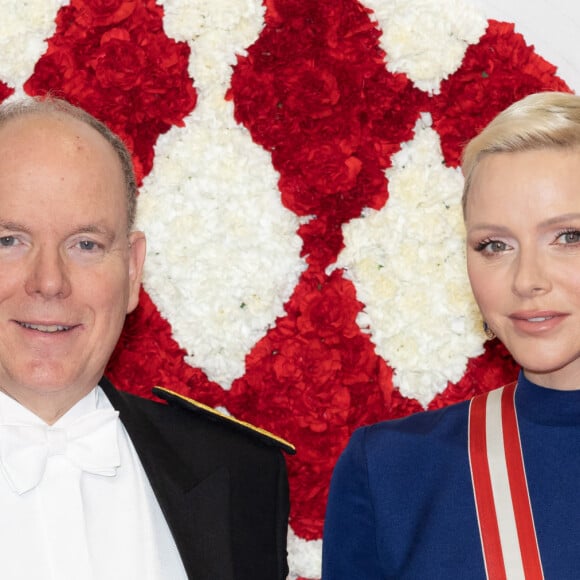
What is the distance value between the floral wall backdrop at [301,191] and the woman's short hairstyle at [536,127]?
83 cm

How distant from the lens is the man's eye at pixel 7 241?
173 centimetres

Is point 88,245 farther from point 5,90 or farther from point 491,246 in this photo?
point 5,90

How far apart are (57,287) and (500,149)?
800mm

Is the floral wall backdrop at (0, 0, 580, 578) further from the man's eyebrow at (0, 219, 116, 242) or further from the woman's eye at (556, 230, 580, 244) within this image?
the woman's eye at (556, 230, 580, 244)

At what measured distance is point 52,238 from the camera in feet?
5.66

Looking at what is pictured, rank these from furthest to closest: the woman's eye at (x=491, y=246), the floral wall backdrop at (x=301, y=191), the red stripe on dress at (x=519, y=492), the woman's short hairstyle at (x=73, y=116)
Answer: the floral wall backdrop at (x=301, y=191) → the woman's short hairstyle at (x=73, y=116) → the woman's eye at (x=491, y=246) → the red stripe on dress at (x=519, y=492)

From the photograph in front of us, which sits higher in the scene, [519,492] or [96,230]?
[96,230]

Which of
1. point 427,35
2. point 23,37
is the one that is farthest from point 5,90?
point 427,35

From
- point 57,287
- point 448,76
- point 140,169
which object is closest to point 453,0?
point 448,76

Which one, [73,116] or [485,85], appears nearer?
[73,116]

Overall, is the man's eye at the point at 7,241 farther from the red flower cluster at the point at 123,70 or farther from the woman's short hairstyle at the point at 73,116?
the red flower cluster at the point at 123,70

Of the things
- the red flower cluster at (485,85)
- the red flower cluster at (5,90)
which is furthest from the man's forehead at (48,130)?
the red flower cluster at (485,85)

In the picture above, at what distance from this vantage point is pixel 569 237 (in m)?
1.67

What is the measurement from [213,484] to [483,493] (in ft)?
1.66
